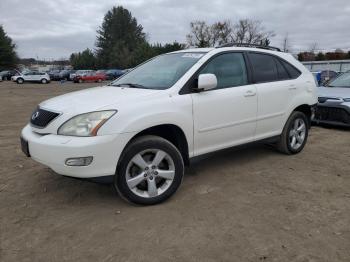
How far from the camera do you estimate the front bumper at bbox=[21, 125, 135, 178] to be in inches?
131

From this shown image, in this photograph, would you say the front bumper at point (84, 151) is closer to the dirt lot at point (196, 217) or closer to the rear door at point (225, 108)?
the dirt lot at point (196, 217)

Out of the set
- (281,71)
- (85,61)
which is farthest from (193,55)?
(85,61)

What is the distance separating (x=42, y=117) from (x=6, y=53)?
203ft

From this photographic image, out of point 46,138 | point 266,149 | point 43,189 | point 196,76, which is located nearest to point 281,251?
point 196,76

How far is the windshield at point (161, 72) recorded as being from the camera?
165 inches

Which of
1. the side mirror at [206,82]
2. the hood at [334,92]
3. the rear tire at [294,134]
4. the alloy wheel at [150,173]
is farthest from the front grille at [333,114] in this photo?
the alloy wheel at [150,173]

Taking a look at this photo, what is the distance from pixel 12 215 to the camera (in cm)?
363

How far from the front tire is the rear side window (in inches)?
73.2

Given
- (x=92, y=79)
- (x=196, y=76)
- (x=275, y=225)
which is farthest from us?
(x=92, y=79)

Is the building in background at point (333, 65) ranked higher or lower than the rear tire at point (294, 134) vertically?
higher

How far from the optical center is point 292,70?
5555 mm

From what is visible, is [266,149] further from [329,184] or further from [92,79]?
[92,79]

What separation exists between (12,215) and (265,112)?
134 inches

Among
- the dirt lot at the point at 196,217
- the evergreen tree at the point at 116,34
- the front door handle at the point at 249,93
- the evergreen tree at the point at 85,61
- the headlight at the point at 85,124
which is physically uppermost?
the evergreen tree at the point at 116,34
